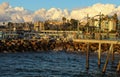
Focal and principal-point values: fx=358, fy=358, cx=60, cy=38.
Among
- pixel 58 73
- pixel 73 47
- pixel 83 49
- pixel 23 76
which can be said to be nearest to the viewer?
pixel 23 76

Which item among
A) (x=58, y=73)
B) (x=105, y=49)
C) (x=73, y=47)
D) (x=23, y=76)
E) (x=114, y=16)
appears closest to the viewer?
(x=23, y=76)

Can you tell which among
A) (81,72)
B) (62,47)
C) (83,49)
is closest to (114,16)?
(62,47)

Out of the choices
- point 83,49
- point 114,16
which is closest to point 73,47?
point 83,49

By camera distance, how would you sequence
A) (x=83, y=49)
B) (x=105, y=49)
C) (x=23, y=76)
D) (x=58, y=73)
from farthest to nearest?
(x=83, y=49) → (x=105, y=49) → (x=58, y=73) → (x=23, y=76)

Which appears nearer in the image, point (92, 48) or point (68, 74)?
point (68, 74)

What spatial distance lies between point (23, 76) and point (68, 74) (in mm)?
6136

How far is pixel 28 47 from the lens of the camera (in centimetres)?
10262

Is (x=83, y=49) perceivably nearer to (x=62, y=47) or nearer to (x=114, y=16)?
(x=62, y=47)

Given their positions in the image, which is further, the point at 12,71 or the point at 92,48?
the point at 92,48

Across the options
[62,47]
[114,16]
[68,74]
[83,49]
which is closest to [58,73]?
[68,74]

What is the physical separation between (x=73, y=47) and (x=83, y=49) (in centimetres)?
667

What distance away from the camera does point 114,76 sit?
150 feet

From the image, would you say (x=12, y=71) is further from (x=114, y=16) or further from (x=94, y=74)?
(x=114, y=16)

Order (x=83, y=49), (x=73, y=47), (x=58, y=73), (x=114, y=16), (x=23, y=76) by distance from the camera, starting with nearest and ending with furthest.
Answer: (x=23, y=76)
(x=58, y=73)
(x=83, y=49)
(x=73, y=47)
(x=114, y=16)
